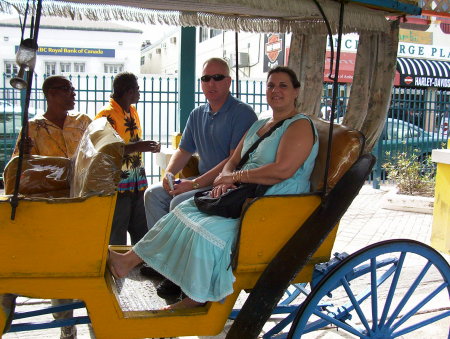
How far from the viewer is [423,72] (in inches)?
706

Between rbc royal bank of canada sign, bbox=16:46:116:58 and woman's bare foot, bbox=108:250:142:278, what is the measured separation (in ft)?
81.6

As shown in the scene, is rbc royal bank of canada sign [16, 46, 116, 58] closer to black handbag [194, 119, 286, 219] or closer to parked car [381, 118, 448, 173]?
parked car [381, 118, 448, 173]

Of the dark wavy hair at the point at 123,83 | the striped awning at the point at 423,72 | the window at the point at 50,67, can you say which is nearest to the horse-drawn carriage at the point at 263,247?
the dark wavy hair at the point at 123,83

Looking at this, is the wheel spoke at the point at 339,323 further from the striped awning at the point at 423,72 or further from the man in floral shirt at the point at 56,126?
the striped awning at the point at 423,72

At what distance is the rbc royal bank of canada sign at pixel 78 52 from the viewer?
25.7 m

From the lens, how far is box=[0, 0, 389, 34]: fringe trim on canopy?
8.66ft

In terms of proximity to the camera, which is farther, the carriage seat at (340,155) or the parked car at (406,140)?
the parked car at (406,140)

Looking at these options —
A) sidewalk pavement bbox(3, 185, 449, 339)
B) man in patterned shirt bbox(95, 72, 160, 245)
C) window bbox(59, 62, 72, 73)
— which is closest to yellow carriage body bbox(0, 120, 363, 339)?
man in patterned shirt bbox(95, 72, 160, 245)

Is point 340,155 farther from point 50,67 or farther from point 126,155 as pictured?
point 50,67

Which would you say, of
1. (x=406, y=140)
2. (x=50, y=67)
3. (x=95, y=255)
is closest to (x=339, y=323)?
(x=95, y=255)

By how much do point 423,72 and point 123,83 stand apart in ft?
53.8

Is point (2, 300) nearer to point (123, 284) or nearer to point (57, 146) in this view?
point (123, 284)

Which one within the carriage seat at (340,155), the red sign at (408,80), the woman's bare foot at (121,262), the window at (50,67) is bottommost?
the woman's bare foot at (121,262)

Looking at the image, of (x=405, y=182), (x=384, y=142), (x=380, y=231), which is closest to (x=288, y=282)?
(x=380, y=231)
